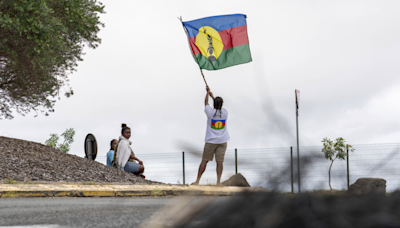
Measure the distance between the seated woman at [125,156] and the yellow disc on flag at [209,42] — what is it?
3359 millimetres

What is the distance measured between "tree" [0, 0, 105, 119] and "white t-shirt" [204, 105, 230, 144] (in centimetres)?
721

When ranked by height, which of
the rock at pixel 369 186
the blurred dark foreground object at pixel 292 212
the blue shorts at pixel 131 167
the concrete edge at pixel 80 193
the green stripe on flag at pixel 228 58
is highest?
the green stripe on flag at pixel 228 58

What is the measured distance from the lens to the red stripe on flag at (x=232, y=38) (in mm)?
9375

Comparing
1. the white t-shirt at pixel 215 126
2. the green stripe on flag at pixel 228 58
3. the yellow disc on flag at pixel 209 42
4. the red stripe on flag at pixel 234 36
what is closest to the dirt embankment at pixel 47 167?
the white t-shirt at pixel 215 126

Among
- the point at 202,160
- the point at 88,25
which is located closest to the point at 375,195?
the point at 202,160

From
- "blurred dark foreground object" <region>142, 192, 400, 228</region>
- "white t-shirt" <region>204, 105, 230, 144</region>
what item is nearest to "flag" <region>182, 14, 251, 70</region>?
"white t-shirt" <region>204, 105, 230, 144</region>

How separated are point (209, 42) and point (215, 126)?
2.24 meters

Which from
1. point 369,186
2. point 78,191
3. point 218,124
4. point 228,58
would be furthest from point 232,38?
point 369,186

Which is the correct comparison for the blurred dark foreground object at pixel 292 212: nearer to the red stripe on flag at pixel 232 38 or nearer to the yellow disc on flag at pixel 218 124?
the yellow disc on flag at pixel 218 124

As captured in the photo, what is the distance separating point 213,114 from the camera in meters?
8.34

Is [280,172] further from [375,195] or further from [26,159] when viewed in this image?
[26,159]

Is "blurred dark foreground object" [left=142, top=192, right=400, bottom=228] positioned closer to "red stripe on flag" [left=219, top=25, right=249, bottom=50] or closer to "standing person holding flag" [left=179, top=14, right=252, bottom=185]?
"standing person holding flag" [left=179, top=14, right=252, bottom=185]

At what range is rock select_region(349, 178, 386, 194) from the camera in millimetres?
733

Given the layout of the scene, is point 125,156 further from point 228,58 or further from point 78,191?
point 228,58
